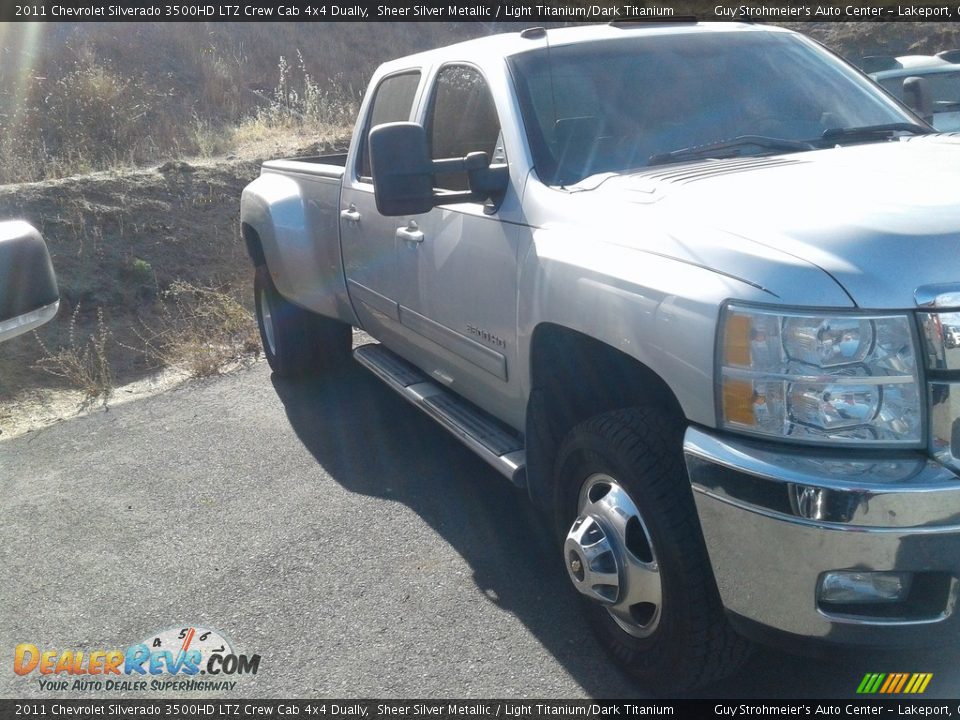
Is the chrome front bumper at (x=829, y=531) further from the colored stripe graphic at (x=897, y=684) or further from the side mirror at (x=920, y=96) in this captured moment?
the side mirror at (x=920, y=96)

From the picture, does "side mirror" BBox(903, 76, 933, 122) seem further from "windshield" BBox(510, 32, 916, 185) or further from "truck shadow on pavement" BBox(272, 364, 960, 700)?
"truck shadow on pavement" BBox(272, 364, 960, 700)

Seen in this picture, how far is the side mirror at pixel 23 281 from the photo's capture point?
74.4 inches

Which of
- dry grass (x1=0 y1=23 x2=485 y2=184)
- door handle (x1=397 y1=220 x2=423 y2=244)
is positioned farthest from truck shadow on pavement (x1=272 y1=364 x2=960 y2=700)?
dry grass (x1=0 y1=23 x2=485 y2=184)

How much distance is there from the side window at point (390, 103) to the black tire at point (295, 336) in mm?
1485

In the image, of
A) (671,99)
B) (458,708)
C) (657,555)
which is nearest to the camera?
(657,555)

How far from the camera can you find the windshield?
360 centimetres

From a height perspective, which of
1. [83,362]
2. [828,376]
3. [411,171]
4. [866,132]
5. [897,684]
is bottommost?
[83,362]

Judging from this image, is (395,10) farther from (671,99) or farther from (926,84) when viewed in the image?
(671,99)

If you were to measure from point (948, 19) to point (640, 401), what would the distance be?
19.0 metres

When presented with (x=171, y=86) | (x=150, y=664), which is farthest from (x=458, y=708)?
(x=171, y=86)

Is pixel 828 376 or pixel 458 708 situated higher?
pixel 828 376

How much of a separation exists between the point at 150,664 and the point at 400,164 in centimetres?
194

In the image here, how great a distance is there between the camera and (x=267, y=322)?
659cm

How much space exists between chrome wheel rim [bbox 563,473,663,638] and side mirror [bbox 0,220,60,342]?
1.61 m
